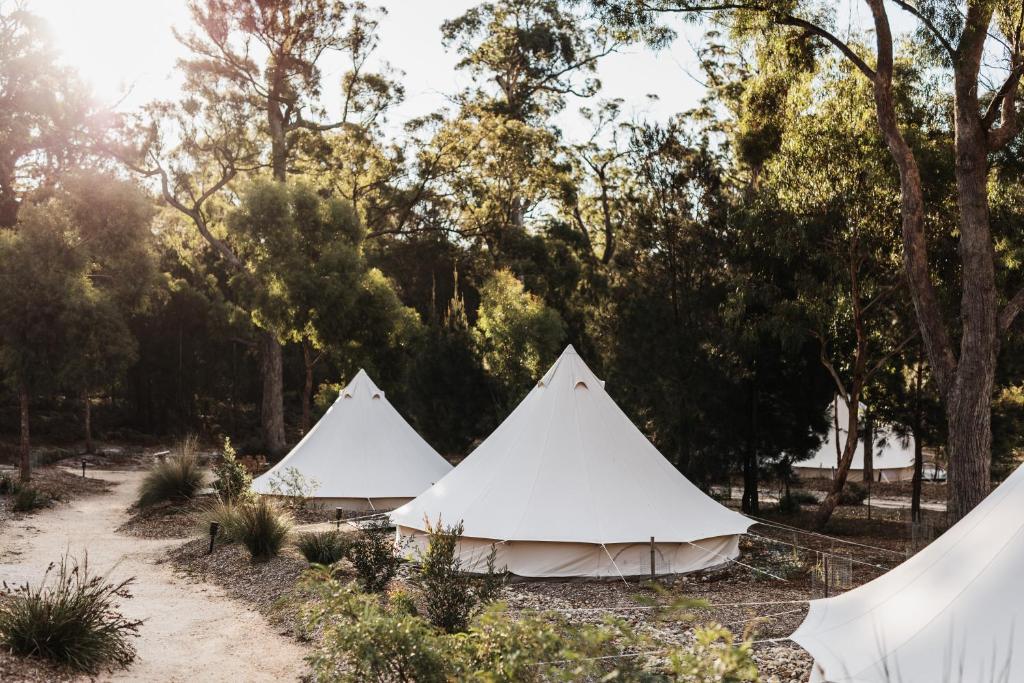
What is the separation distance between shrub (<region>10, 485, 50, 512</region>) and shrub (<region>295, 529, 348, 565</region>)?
22.8 feet

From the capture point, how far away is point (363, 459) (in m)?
15.7

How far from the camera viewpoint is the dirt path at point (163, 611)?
21.5ft

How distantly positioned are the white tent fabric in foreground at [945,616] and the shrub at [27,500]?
12686 millimetres

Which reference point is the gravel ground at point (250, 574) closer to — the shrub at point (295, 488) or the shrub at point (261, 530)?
the shrub at point (261, 530)

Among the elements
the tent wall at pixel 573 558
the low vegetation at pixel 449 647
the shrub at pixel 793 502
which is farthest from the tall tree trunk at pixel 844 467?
the low vegetation at pixel 449 647

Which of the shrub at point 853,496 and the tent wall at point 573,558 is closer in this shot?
the tent wall at point 573,558

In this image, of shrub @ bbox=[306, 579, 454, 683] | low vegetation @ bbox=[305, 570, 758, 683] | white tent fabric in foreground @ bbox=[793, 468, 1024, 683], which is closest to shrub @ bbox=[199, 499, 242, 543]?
low vegetation @ bbox=[305, 570, 758, 683]

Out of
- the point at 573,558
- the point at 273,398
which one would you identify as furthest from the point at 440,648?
the point at 273,398

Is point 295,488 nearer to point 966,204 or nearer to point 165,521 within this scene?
point 165,521

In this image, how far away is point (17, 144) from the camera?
23422 millimetres

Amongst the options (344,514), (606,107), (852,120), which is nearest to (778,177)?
(852,120)

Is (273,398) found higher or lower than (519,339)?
lower

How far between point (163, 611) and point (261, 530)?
209cm

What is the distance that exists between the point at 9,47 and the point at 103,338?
8.39 meters
